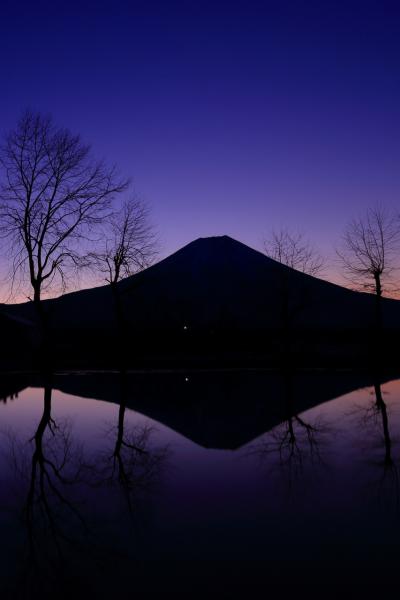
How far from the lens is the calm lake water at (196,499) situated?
13.1ft

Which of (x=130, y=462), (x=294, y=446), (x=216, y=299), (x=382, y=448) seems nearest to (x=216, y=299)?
(x=216, y=299)

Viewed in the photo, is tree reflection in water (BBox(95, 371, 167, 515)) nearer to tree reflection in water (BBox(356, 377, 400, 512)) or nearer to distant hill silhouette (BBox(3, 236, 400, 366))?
tree reflection in water (BBox(356, 377, 400, 512))

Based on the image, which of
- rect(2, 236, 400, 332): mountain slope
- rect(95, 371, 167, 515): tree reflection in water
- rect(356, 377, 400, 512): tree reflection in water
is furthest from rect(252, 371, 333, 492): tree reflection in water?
rect(2, 236, 400, 332): mountain slope

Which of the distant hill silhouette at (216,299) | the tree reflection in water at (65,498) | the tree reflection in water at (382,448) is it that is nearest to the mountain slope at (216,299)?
the distant hill silhouette at (216,299)

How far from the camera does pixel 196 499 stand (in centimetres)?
577

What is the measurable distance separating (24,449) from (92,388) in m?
9.57

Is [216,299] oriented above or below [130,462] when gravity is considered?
above

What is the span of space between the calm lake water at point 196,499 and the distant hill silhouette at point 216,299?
99871 millimetres

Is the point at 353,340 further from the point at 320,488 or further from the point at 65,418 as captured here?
the point at 320,488

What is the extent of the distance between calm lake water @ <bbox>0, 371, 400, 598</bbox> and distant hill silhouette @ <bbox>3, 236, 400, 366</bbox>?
3932 inches

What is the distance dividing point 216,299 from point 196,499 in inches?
5071

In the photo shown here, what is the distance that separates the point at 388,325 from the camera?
442 ft

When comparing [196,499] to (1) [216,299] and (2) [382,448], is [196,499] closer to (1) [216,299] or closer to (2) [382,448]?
(2) [382,448]

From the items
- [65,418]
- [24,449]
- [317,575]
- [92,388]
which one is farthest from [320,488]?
[92,388]
